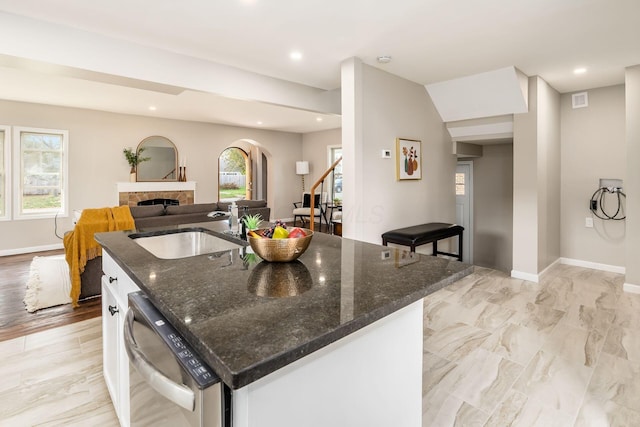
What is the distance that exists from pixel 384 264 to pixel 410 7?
2.02m

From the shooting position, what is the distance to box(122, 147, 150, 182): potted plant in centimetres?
679

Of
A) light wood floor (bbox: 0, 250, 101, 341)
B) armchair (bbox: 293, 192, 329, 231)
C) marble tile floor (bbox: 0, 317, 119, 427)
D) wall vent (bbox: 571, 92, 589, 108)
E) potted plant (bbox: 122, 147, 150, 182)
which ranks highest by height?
wall vent (bbox: 571, 92, 589, 108)

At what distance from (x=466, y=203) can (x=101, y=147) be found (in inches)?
266

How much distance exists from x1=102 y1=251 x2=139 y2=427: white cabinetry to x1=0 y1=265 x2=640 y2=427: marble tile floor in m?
0.27

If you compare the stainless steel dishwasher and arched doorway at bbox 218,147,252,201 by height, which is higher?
arched doorway at bbox 218,147,252,201


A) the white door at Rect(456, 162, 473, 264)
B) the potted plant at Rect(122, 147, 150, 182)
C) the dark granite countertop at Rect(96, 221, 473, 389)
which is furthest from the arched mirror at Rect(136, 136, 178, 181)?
the dark granite countertop at Rect(96, 221, 473, 389)

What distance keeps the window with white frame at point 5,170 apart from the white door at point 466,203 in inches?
294

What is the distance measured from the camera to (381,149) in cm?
382

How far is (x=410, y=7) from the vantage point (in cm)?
249

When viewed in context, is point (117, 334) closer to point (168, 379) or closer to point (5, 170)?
point (168, 379)

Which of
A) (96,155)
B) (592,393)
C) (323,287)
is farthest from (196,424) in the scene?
(96,155)

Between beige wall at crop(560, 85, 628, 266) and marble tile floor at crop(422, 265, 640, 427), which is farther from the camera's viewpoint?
beige wall at crop(560, 85, 628, 266)

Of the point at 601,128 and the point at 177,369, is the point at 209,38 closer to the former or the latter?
the point at 177,369

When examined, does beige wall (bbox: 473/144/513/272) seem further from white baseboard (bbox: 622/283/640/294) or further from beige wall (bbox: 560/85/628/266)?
white baseboard (bbox: 622/283/640/294)
